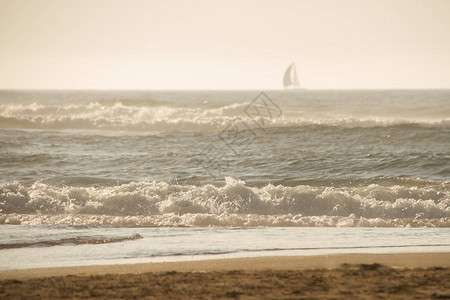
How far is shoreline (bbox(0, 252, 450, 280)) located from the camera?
6.58m

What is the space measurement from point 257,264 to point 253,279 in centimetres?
95

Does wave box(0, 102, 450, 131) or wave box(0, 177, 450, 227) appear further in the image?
wave box(0, 102, 450, 131)

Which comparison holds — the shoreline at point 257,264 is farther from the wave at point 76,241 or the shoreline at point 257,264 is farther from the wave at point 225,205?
the wave at point 225,205

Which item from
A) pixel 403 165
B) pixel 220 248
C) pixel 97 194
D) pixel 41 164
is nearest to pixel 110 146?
pixel 41 164

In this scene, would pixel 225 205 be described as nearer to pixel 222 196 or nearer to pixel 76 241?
pixel 222 196

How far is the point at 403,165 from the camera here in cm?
1612

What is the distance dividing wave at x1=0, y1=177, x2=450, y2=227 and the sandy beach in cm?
327

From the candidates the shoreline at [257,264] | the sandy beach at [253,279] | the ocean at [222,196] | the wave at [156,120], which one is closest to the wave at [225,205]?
the ocean at [222,196]

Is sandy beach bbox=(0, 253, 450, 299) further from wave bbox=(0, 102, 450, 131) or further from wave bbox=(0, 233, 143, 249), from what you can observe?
wave bbox=(0, 102, 450, 131)

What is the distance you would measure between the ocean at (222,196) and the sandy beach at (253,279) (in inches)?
21.9

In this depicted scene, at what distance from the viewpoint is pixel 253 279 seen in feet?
19.6

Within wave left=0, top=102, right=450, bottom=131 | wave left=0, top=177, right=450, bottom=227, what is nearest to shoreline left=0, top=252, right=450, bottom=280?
wave left=0, top=177, right=450, bottom=227

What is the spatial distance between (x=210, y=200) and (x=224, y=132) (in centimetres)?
1615

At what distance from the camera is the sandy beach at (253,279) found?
5.42 m
